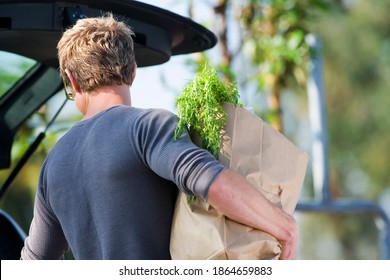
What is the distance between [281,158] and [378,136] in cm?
2318

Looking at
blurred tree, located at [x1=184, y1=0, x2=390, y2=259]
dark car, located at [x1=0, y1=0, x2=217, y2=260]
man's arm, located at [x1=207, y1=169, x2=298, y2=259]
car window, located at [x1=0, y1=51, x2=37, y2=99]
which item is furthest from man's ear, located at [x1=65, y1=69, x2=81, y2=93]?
blurred tree, located at [x1=184, y1=0, x2=390, y2=259]

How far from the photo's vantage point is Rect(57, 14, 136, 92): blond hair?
326cm

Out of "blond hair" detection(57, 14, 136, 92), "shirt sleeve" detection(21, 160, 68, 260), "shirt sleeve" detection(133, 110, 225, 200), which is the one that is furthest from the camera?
"shirt sleeve" detection(21, 160, 68, 260)

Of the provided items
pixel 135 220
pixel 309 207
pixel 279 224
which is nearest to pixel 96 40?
pixel 135 220

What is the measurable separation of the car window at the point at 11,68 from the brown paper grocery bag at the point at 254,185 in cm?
141

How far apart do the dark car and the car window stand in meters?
0.01

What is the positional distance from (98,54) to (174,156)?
48 centimetres

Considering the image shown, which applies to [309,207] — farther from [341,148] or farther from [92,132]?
[341,148]

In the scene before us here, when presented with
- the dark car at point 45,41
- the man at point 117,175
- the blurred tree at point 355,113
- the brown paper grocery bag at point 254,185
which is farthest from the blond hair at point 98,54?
the blurred tree at point 355,113

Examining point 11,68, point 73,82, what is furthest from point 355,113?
point 73,82

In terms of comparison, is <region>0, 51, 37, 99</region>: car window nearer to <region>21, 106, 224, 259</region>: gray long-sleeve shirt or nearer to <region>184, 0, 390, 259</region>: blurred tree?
<region>21, 106, 224, 259</region>: gray long-sleeve shirt

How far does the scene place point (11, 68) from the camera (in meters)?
4.38

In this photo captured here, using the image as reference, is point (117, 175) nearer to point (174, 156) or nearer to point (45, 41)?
point (174, 156)

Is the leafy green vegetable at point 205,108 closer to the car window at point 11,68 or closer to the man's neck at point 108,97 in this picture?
the man's neck at point 108,97
